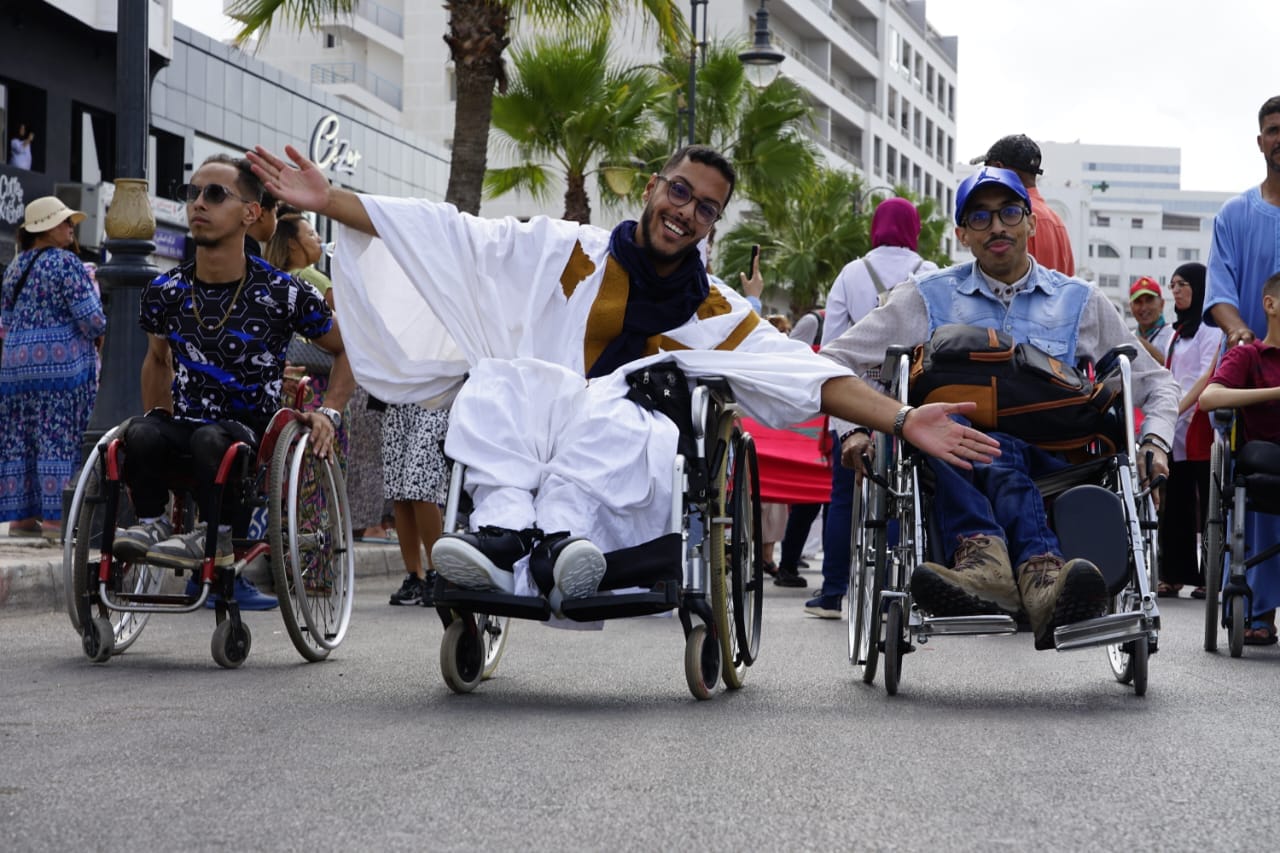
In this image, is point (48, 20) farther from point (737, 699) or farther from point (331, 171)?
point (737, 699)

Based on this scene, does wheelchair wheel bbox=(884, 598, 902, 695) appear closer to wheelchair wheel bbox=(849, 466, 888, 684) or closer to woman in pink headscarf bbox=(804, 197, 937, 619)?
wheelchair wheel bbox=(849, 466, 888, 684)

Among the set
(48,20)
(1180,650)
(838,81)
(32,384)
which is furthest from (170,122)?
(838,81)

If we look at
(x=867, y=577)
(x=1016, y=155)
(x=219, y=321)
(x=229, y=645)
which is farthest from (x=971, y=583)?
(x=219, y=321)

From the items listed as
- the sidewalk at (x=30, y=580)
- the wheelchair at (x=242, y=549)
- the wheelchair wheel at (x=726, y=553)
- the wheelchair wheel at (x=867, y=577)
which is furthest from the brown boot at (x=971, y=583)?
the sidewalk at (x=30, y=580)

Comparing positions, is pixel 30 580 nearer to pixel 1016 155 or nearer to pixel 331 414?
pixel 331 414

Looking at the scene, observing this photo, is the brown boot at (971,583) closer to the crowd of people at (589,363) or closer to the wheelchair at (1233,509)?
the crowd of people at (589,363)

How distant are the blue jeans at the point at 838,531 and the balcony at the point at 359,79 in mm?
56294

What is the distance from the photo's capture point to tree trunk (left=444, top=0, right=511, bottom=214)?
17.8 metres

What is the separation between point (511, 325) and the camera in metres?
6.11

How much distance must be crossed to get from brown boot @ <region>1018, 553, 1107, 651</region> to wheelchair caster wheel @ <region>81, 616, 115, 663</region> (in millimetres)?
2961

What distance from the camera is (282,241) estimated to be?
30.2 ft

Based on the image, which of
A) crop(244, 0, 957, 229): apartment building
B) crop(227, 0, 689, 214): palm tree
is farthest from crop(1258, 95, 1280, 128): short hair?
crop(244, 0, 957, 229): apartment building

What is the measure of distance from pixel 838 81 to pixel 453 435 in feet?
229

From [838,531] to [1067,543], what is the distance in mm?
3352
